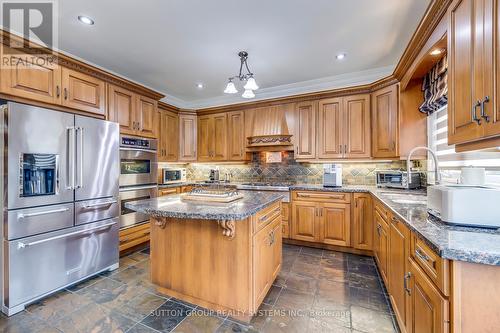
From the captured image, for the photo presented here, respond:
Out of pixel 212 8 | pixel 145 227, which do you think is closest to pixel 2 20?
pixel 212 8

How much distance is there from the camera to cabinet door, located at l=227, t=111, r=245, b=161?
14.1ft

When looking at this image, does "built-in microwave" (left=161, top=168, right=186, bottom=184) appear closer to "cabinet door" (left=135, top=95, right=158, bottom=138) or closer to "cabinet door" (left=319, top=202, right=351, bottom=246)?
"cabinet door" (left=135, top=95, right=158, bottom=138)

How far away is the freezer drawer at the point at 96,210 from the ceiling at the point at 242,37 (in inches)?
75.7

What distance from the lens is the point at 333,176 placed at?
3469mm

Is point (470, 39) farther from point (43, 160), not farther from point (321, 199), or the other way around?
point (43, 160)

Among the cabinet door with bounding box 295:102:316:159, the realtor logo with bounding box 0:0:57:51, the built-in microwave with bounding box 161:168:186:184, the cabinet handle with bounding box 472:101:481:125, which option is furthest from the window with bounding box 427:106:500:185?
the built-in microwave with bounding box 161:168:186:184

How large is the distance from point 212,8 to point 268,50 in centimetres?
98

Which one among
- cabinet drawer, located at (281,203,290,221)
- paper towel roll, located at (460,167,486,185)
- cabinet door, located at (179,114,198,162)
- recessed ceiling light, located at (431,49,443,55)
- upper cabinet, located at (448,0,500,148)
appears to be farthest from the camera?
cabinet door, located at (179,114,198,162)

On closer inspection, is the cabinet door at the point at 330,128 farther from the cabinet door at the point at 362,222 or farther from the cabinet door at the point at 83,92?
the cabinet door at the point at 83,92

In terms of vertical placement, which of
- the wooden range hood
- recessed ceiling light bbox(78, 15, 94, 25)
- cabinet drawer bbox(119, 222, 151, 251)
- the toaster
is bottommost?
cabinet drawer bbox(119, 222, 151, 251)

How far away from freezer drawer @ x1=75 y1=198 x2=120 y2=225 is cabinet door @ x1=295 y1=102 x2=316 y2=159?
287 cm

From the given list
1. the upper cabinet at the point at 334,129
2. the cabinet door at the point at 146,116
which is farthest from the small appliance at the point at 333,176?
the cabinet door at the point at 146,116

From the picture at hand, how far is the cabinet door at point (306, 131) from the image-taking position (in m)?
3.73

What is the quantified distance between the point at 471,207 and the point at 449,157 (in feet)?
5.05
